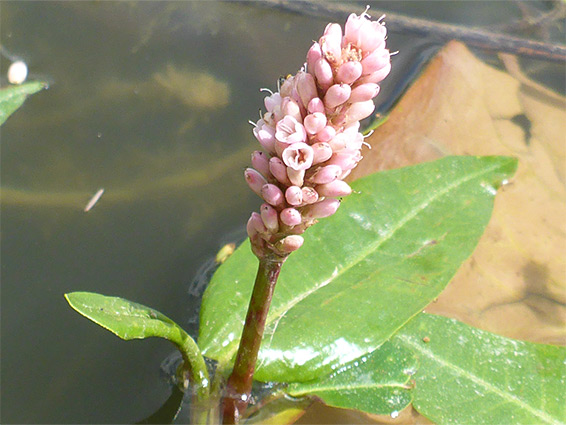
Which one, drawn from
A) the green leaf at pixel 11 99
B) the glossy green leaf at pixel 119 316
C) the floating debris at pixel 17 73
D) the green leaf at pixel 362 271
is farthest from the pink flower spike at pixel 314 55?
the floating debris at pixel 17 73

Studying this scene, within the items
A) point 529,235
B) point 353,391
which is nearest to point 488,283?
point 529,235

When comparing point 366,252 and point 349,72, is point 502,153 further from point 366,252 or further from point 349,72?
point 349,72

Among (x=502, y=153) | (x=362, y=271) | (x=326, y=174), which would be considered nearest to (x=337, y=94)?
(x=326, y=174)

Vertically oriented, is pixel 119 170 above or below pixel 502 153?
above

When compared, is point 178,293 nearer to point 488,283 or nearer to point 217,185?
point 217,185

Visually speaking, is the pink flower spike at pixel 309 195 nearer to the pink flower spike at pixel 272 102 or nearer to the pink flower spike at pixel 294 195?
the pink flower spike at pixel 294 195
